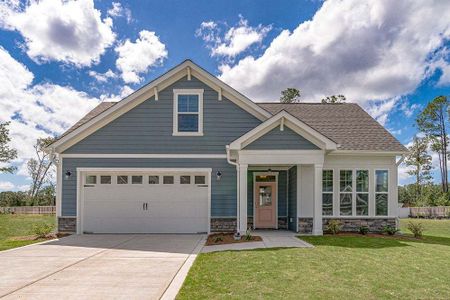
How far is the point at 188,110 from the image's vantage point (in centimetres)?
1477

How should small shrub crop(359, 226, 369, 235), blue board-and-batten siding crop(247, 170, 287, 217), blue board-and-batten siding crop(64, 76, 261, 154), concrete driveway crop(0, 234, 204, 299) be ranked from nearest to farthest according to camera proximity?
concrete driveway crop(0, 234, 204, 299) < small shrub crop(359, 226, 369, 235) < blue board-and-batten siding crop(64, 76, 261, 154) < blue board-and-batten siding crop(247, 170, 287, 217)

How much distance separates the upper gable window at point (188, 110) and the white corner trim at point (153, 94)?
1.93ft

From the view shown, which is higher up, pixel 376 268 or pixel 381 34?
pixel 381 34

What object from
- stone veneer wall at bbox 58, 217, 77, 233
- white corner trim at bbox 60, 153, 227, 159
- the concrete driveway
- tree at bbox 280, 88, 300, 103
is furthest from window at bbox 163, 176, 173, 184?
tree at bbox 280, 88, 300, 103

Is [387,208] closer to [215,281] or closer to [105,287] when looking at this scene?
[215,281]

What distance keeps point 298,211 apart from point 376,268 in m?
6.36

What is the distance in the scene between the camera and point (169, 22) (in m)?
14.7

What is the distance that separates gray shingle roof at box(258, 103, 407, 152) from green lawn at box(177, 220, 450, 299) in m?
5.27

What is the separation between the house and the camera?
14.4 meters

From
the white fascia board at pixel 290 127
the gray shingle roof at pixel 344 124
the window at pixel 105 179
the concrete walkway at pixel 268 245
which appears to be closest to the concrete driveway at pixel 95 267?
the concrete walkway at pixel 268 245

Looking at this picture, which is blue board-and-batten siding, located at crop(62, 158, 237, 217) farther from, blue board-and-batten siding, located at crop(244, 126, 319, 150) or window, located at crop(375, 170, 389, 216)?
window, located at crop(375, 170, 389, 216)

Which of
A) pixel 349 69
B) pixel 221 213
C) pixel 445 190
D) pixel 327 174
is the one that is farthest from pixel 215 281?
pixel 445 190

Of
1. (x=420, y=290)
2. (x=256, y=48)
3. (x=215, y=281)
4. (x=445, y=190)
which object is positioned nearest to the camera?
(x=420, y=290)

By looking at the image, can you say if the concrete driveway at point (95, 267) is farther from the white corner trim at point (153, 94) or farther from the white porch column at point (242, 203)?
the white corner trim at point (153, 94)
